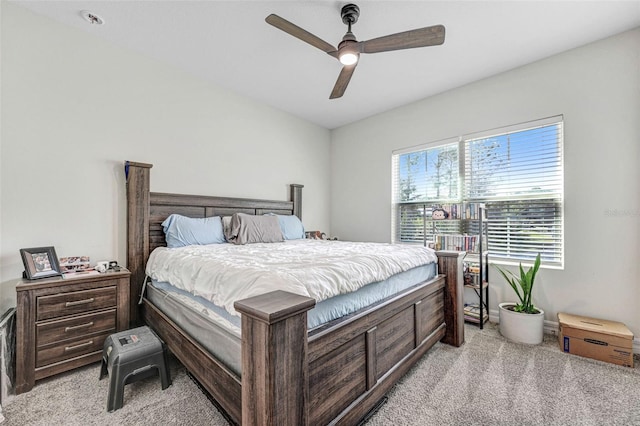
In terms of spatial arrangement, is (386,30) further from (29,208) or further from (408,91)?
(29,208)

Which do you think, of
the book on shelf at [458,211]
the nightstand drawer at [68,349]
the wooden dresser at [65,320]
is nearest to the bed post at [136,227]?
the wooden dresser at [65,320]

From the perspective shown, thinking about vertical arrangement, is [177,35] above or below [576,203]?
above

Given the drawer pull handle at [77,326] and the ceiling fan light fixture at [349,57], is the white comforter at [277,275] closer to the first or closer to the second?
the drawer pull handle at [77,326]

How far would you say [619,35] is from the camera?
2.42 m

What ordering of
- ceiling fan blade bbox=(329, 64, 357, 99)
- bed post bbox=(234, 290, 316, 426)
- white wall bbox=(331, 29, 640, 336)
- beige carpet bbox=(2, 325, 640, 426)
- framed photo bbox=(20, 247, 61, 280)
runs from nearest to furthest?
1. bed post bbox=(234, 290, 316, 426)
2. beige carpet bbox=(2, 325, 640, 426)
3. framed photo bbox=(20, 247, 61, 280)
4. ceiling fan blade bbox=(329, 64, 357, 99)
5. white wall bbox=(331, 29, 640, 336)

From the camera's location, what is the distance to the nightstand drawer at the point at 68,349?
6.15ft

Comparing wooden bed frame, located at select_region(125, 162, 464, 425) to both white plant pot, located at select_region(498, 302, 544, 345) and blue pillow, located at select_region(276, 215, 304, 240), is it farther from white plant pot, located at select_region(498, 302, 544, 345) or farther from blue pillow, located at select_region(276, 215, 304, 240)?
blue pillow, located at select_region(276, 215, 304, 240)

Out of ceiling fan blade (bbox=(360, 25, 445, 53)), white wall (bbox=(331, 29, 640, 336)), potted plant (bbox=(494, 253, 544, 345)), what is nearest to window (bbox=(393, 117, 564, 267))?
white wall (bbox=(331, 29, 640, 336))

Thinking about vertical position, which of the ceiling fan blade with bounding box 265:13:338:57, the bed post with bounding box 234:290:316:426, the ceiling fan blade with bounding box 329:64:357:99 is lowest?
the bed post with bounding box 234:290:316:426

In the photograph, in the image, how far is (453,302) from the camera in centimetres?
239

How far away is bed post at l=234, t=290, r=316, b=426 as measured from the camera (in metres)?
0.92

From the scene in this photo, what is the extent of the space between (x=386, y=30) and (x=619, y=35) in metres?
2.12

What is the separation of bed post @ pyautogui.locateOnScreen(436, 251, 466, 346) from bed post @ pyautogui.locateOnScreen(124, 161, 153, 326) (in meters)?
2.90

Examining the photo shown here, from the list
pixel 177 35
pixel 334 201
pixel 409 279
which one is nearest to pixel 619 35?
pixel 409 279
